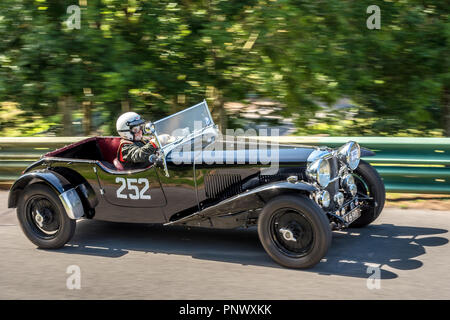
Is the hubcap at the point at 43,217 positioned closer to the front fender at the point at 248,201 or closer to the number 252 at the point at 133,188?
the number 252 at the point at 133,188

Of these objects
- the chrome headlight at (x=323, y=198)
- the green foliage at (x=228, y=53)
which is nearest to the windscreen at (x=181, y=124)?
the chrome headlight at (x=323, y=198)

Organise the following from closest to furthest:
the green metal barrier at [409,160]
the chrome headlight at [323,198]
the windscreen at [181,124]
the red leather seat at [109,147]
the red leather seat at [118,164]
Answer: the chrome headlight at [323,198], the windscreen at [181,124], the red leather seat at [118,164], the red leather seat at [109,147], the green metal barrier at [409,160]

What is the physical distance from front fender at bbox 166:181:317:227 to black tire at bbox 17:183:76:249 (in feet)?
3.99

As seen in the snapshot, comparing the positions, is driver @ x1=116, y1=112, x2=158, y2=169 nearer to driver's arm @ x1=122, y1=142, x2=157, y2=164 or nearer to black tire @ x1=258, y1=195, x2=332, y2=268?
driver's arm @ x1=122, y1=142, x2=157, y2=164

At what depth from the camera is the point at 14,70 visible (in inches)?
338

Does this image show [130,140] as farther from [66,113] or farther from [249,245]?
[66,113]

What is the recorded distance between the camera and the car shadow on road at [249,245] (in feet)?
15.9

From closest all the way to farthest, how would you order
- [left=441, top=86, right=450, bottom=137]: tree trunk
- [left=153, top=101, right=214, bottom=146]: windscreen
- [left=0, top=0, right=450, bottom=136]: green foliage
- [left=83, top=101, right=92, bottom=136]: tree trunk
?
1. [left=153, top=101, right=214, bottom=146]: windscreen
2. [left=0, top=0, right=450, bottom=136]: green foliage
3. [left=441, top=86, right=450, bottom=137]: tree trunk
4. [left=83, top=101, right=92, bottom=136]: tree trunk

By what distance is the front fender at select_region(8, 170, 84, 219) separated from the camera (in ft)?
A: 18.0

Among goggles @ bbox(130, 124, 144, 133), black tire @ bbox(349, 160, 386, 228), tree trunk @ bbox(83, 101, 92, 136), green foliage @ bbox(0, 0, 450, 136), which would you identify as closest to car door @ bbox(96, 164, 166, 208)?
goggles @ bbox(130, 124, 144, 133)

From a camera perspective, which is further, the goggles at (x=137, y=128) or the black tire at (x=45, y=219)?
the goggles at (x=137, y=128)

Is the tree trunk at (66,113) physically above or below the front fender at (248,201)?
below

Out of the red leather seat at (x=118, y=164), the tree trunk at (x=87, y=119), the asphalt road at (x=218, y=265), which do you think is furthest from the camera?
the tree trunk at (x=87, y=119)

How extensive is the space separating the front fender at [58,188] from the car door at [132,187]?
0.94ft
